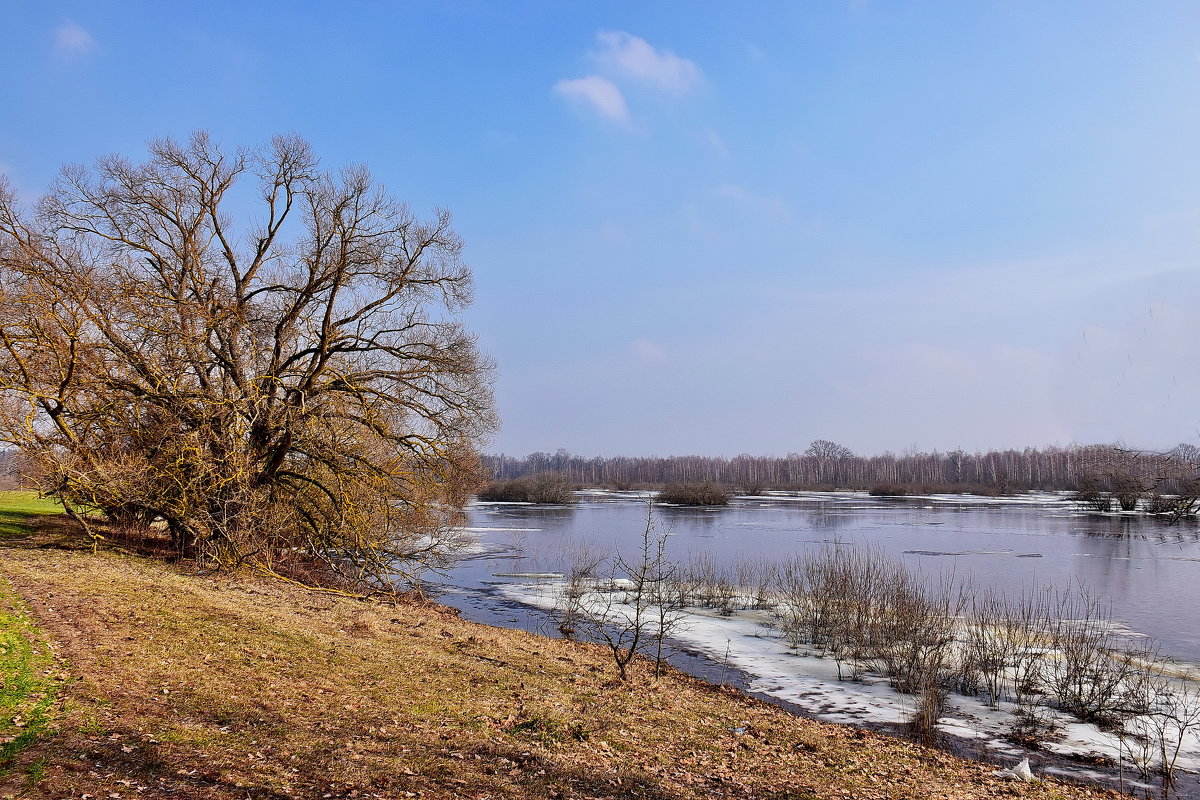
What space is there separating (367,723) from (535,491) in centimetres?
5571

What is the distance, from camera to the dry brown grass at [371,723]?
16.3 ft

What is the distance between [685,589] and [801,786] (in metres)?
13.0

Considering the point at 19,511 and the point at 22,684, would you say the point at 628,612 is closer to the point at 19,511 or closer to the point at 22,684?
the point at 22,684

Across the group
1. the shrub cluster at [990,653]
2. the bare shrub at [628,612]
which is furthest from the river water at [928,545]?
the shrub cluster at [990,653]

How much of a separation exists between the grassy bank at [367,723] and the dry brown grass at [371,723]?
0.09 feet

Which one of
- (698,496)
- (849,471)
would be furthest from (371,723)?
(849,471)

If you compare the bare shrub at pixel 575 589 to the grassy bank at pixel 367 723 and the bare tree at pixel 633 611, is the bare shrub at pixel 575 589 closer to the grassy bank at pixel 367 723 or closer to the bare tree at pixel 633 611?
the bare tree at pixel 633 611

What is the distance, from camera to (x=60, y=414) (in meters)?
13.1

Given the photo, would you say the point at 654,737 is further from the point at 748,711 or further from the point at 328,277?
the point at 328,277

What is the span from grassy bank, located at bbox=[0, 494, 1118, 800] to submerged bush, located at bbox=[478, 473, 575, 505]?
49.2m

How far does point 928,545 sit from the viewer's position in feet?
97.1

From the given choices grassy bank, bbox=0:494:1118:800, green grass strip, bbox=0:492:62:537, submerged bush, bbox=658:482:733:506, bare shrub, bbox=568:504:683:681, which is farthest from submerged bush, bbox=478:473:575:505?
grassy bank, bbox=0:494:1118:800

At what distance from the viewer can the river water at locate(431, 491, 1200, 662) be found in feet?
58.9

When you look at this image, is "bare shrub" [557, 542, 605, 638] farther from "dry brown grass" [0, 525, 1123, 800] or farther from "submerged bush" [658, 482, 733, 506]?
"submerged bush" [658, 482, 733, 506]
